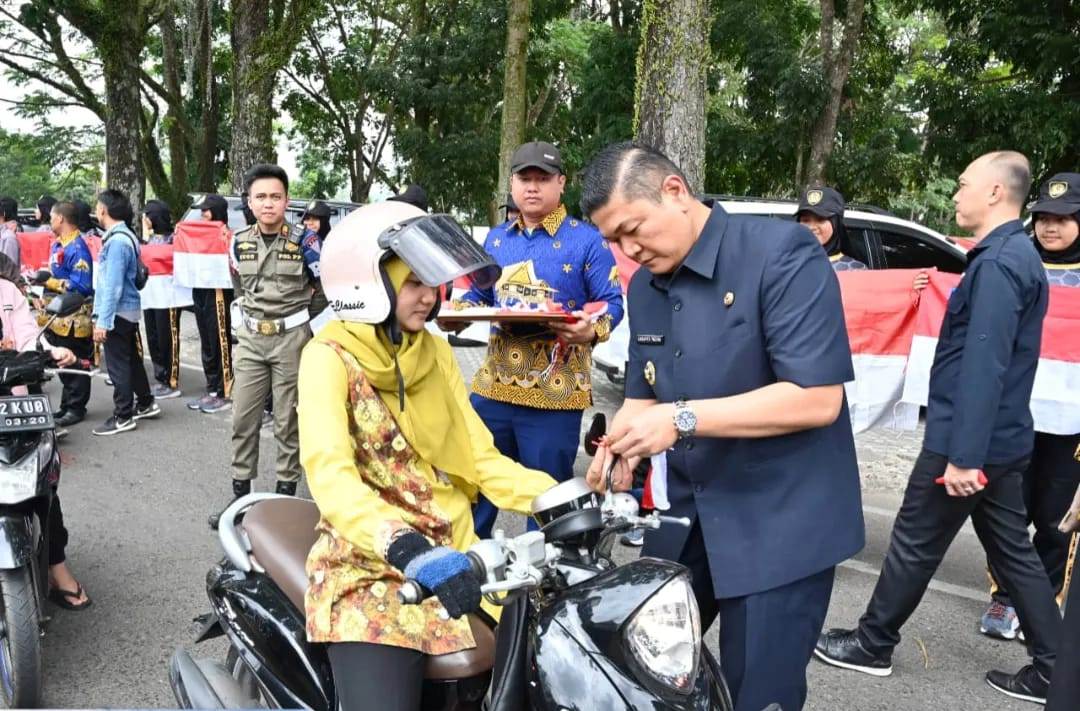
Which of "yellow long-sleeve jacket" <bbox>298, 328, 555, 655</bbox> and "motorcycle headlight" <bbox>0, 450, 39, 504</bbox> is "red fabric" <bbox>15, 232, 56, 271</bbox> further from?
"yellow long-sleeve jacket" <bbox>298, 328, 555, 655</bbox>

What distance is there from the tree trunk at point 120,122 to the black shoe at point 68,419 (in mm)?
9506

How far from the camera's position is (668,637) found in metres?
1.64

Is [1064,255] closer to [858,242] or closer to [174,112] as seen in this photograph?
[858,242]

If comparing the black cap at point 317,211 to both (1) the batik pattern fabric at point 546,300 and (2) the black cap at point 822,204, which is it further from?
(2) the black cap at point 822,204

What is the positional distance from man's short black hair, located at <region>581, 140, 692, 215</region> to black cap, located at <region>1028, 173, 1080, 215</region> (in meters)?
2.73

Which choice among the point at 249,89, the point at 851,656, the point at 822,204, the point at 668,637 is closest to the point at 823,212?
the point at 822,204

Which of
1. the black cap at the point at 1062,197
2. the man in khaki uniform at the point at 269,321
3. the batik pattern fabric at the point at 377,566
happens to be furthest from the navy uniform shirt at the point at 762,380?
the man in khaki uniform at the point at 269,321

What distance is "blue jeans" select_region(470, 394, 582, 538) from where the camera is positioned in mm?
3961

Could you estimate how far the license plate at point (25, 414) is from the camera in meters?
3.20

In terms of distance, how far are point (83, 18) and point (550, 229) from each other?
51.0ft

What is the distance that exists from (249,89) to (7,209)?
355 cm

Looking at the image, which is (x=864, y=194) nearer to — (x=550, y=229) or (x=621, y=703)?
(x=550, y=229)

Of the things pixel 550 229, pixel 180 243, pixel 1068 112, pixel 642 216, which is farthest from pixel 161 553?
pixel 1068 112

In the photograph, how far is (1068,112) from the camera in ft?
37.9
